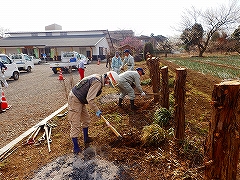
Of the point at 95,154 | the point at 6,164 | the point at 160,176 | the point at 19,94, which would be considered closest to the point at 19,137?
the point at 6,164

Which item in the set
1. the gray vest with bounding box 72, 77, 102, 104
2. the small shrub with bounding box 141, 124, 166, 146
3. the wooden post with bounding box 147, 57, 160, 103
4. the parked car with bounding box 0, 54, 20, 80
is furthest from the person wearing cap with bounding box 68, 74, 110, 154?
the parked car with bounding box 0, 54, 20, 80

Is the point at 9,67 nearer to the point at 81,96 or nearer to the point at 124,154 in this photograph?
the point at 81,96

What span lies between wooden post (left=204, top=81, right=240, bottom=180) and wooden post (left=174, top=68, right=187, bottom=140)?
1295 mm

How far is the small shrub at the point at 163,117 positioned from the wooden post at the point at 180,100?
2.44 ft

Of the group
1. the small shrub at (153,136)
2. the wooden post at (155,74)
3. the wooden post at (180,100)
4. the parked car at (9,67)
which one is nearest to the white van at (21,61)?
the parked car at (9,67)

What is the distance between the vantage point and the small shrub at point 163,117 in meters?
4.18

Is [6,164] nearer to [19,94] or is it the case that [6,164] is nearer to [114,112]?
[114,112]

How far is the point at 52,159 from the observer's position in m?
3.38

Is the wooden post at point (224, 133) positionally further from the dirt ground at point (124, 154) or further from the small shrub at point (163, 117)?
the small shrub at point (163, 117)

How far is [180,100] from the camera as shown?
333 centimetres

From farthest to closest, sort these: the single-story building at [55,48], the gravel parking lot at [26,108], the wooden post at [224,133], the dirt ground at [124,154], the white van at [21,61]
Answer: the single-story building at [55,48]
the white van at [21,61]
the gravel parking lot at [26,108]
the dirt ground at [124,154]
the wooden post at [224,133]

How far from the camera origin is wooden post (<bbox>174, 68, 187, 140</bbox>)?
10.7ft

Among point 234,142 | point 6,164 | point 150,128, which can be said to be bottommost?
point 6,164

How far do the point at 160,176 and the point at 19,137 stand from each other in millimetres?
3278
